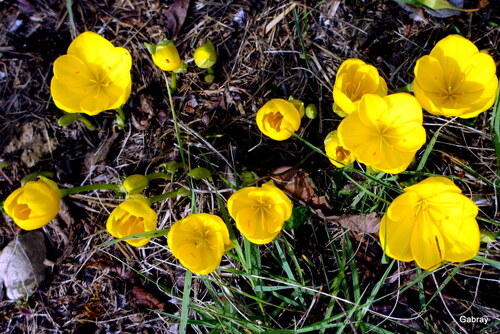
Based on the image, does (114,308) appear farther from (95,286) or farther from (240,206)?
(240,206)

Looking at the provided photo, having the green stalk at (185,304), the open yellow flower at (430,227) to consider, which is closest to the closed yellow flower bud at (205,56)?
the green stalk at (185,304)

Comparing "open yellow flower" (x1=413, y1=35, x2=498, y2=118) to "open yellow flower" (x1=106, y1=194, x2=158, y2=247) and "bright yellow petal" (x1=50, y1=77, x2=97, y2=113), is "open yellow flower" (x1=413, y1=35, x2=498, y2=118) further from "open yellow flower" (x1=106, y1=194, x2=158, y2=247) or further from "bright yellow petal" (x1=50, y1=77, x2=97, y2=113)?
"bright yellow petal" (x1=50, y1=77, x2=97, y2=113)

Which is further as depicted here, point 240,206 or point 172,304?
point 172,304

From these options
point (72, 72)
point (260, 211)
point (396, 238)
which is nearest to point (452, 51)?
point (396, 238)

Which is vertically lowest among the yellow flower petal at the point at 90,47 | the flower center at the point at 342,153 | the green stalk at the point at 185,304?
the green stalk at the point at 185,304

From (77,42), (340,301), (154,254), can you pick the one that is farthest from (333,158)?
(77,42)

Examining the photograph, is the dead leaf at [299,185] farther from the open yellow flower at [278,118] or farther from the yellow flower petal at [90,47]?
the yellow flower petal at [90,47]

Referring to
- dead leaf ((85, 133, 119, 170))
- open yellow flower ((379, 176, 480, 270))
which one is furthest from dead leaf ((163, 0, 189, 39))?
open yellow flower ((379, 176, 480, 270))
